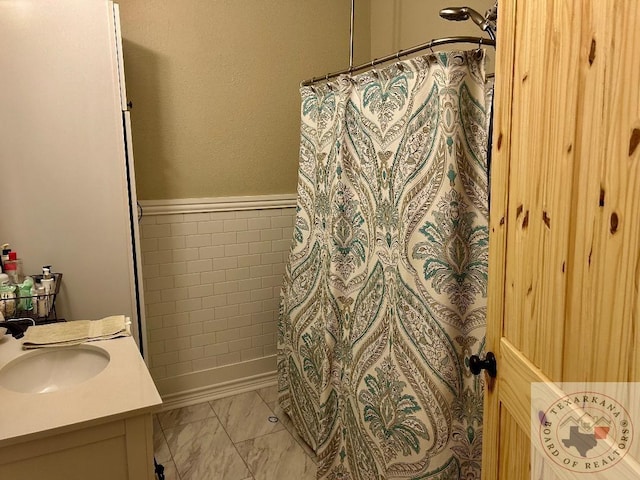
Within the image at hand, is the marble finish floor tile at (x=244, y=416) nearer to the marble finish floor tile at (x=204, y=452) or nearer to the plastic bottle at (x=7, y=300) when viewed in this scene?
the marble finish floor tile at (x=204, y=452)

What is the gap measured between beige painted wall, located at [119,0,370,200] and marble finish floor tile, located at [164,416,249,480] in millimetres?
1182

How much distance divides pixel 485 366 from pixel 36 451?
103 centimetres

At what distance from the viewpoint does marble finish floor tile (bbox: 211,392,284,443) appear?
2461 millimetres

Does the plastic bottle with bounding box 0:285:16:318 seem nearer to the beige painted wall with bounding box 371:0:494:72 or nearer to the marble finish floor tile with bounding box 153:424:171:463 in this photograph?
the marble finish floor tile with bounding box 153:424:171:463

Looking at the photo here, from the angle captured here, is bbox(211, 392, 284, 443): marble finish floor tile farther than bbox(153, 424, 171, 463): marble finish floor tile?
Yes

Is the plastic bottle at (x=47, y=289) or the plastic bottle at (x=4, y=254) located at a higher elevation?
the plastic bottle at (x=4, y=254)

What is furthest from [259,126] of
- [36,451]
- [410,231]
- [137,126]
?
[36,451]

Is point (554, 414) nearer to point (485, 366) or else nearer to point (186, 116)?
point (485, 366)

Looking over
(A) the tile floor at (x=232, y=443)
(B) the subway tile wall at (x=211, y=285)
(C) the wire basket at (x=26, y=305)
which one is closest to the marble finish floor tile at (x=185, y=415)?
(A) the tile floor at (x=232, y=443)

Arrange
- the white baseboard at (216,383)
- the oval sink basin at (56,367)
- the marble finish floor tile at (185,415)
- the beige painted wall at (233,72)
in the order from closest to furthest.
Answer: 1. the oval sink basin at (56,367)
2. the beige painted wall at (233,72)
3. the marble finish floor tile at (185,415)
4. the white baseboard at (216,383)

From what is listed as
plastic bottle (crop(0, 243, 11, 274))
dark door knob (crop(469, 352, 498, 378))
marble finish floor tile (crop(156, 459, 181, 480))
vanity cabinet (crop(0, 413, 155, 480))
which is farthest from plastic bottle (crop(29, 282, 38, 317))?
dark door knob (crop(469, 352, 498, 378))

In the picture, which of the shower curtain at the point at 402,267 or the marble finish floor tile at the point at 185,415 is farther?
the marble finish floor tile at the point at 185,415

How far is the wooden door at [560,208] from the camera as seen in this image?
2.11 ft

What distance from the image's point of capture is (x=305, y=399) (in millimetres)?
2295
